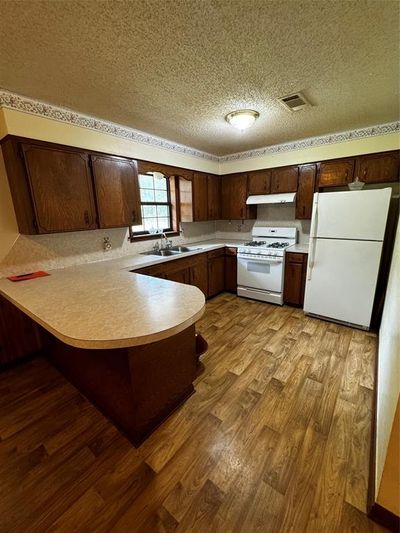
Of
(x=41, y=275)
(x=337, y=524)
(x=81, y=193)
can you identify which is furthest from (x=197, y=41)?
(x=337, y=524)

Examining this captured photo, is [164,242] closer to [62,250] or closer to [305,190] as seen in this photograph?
[62,250]

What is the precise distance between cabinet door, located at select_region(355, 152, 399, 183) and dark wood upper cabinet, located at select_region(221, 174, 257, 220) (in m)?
1.63

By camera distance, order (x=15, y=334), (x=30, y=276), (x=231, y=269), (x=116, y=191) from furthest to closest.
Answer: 1. (x=231, y=269)
2. (x=116, y=191)
3. (x=15, y=334)
4. (x=30, y=276)

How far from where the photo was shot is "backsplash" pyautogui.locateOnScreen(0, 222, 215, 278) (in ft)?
7.23

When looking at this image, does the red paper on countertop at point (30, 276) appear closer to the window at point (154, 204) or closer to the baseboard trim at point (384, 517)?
the window at point (154, 204)

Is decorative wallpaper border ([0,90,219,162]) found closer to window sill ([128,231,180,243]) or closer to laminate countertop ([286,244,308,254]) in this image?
window sill ([128,231,180,243])

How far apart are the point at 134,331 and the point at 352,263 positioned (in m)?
2.70

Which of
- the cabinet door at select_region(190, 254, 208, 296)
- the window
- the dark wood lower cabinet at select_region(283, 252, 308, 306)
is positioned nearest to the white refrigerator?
the dark wood lower cabinet at select_region(283, 252, 308, 306)

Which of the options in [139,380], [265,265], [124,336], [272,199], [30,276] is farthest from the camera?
[272,199]

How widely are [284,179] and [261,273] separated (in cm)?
Result: 153

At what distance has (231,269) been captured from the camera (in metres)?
3.98

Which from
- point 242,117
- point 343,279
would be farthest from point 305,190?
point 242,117

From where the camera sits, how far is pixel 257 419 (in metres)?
1.65

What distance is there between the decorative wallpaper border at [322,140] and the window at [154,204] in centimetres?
144
